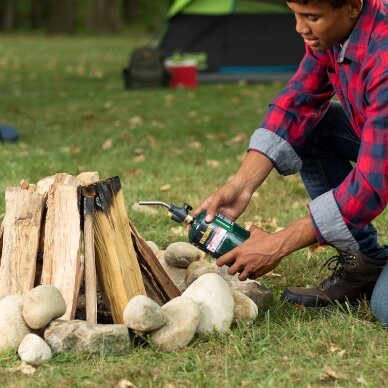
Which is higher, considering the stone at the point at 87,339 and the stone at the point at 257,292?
the stone at the point at 87,339

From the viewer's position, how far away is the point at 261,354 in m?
3.17

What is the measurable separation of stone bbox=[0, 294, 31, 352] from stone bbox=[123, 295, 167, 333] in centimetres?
36

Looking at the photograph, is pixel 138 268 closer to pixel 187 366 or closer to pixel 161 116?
pixel 187 366

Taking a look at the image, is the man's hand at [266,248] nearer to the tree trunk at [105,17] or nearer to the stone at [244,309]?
the stone at [244,309]

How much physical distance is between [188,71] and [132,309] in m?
9.48

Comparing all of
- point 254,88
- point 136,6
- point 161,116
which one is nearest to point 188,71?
point 254,88

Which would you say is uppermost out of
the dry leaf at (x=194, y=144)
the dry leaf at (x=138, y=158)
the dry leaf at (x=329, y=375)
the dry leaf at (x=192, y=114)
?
the dry leaf at (x=329, y=375)

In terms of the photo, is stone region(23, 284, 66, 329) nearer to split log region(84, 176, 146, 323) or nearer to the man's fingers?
split log region(84, 176, 146, 323)

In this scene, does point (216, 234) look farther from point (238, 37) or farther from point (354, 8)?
point (238, 37)

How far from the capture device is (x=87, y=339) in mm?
3129

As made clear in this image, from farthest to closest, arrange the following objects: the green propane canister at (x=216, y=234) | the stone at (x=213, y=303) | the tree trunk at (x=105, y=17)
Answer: the tree trunk at (x=105, y=17) < the green propane canister at (x=216, y=234) < the stone at (x=213, y=303)

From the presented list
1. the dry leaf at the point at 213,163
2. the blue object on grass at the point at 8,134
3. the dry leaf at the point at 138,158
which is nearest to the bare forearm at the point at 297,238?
the dry leaf at the point at 213,163

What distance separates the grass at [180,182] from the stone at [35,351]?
34 mm

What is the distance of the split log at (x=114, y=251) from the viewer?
3428mm
